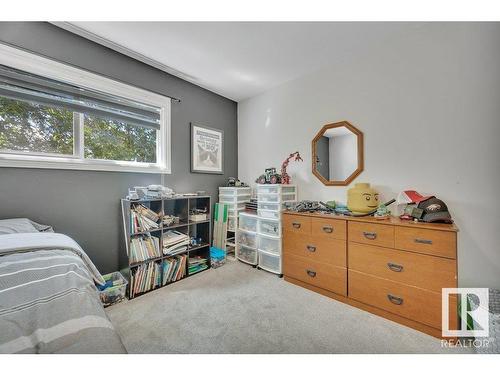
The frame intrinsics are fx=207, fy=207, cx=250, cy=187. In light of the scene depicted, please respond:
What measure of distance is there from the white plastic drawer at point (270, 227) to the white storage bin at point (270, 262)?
27 centimetres

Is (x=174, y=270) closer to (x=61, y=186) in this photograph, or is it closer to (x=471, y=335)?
(x=61, y=186)

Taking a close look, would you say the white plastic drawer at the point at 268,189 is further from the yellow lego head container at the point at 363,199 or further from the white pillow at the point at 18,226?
the white pillow at the point at 18,226

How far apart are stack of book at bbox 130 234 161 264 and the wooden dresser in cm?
145

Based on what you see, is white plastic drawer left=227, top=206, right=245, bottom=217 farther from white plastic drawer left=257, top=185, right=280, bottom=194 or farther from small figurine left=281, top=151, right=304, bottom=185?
small figurine left=281, top=151, right=304, bottom=185

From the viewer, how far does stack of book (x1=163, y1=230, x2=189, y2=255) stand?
226 centimetres

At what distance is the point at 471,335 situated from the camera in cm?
138

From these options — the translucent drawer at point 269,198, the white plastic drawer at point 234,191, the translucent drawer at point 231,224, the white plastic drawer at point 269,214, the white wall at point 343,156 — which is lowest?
the translucent drawer at point 231,224

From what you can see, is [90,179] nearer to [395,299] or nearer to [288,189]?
[288,189]

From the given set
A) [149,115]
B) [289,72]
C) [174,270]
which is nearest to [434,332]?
[174,270]

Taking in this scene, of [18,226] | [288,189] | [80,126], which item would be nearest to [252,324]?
[288,189]

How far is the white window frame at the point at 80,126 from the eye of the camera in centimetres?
166

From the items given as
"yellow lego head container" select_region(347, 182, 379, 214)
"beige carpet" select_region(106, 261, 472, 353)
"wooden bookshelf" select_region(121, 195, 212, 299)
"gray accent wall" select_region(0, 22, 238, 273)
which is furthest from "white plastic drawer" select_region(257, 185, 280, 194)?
"beige carpet" select_region(106, 261, 472, 353)

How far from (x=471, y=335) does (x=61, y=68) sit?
3.78 m

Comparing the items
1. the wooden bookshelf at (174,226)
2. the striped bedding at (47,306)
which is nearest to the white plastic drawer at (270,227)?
the wooden bookshelf at (174,226)
